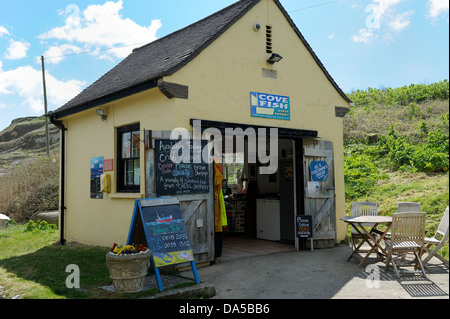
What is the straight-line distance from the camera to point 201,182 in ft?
23.1

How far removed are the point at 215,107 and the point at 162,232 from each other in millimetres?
2719

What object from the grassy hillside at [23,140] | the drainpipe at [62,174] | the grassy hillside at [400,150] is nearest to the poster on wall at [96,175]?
the drainpipe at [62,174]

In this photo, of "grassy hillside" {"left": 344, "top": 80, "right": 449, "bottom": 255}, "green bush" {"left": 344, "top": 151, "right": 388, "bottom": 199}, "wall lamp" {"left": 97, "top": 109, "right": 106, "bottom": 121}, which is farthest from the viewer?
"green bush" {"left": 344, "top": 151, "right": 388, "bottom": 199}

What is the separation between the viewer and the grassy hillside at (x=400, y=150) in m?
Result: 11.1

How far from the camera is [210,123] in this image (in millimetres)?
7152

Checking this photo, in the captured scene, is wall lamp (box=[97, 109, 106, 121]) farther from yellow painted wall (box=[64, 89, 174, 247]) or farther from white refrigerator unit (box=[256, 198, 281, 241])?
white refrigerator unit (box=[256, 198, 281, 241])

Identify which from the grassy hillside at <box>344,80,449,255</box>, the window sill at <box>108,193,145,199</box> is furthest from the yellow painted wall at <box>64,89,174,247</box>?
the grassy hillside at <box>344,80,449,255</box>

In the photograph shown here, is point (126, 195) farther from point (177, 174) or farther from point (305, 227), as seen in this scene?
point (305, 227)

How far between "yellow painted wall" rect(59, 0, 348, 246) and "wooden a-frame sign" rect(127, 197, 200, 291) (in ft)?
3.90

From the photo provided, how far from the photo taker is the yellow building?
22.9 feet

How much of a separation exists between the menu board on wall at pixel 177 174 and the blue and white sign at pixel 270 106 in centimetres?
156

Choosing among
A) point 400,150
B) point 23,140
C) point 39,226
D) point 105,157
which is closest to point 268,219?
point 105,157

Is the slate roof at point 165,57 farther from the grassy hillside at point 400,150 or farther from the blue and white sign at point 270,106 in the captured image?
the grassy hillside at point 400,150

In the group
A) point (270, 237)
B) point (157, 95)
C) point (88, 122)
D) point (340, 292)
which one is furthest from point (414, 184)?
point (88, 122)
